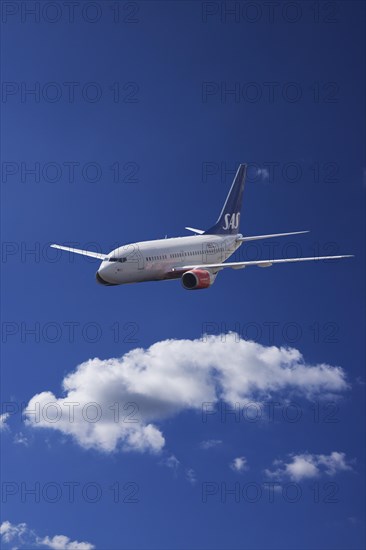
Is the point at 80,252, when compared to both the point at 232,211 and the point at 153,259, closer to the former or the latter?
the point at 153,259

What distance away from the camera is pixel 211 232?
1893 inches

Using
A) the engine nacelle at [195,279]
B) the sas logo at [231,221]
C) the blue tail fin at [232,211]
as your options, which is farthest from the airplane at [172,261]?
the sas logo at [231,221]

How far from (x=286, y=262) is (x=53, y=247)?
1328cm

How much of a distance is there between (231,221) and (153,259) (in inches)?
432

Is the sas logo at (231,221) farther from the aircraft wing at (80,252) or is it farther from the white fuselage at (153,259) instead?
the aircraft wing at (80,252)

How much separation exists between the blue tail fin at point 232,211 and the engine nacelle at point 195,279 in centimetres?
753

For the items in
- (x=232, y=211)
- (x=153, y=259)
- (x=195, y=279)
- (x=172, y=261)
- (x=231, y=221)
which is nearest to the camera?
(x=195, y=279)

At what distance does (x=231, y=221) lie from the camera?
164 ft

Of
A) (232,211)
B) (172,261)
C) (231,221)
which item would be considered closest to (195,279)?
(172,261)

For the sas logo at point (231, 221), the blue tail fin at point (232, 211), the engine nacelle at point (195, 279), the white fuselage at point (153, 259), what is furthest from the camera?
the sas logo at point (231, 221)

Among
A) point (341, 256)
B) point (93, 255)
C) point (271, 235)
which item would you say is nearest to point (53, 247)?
point (93, 255)

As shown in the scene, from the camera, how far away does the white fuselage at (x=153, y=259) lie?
39409mm

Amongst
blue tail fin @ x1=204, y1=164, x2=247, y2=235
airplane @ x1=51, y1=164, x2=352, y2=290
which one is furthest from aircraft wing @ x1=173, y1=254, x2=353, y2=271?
blue tail fin @ x1=204, y1=164, x2=247, y2=235

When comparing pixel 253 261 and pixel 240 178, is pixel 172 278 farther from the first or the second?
pixel 240 178
